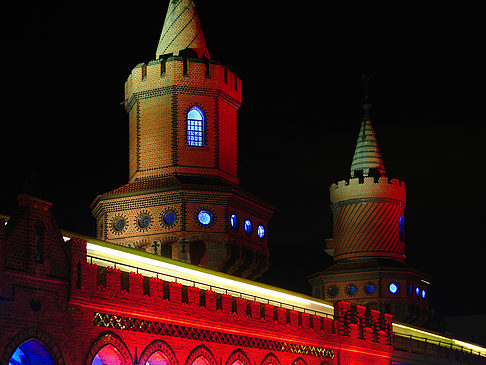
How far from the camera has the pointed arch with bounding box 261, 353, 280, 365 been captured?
3600 cm

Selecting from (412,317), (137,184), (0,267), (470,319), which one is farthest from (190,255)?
(470,319)

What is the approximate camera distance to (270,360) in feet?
119

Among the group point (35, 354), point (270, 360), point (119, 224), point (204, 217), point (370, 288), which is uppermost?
point (370, 288)

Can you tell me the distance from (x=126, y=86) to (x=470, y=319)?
1942 inches

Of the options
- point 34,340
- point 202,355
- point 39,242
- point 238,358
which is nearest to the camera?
point 34,340

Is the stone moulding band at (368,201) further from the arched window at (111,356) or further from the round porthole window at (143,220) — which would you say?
the arched window at (111,356)

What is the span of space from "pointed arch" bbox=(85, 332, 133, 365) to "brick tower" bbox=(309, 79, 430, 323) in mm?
34996

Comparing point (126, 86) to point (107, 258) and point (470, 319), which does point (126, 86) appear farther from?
point (470, 319)

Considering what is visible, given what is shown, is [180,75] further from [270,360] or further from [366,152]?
[366,152]

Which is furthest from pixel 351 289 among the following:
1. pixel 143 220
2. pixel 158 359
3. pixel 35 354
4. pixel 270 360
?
pixel 35 354

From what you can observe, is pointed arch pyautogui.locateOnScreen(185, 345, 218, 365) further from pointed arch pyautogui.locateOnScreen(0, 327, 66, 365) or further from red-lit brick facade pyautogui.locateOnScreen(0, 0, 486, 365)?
pointed arch pyautogui.locateOnScreen(0, 327, 66, 365)

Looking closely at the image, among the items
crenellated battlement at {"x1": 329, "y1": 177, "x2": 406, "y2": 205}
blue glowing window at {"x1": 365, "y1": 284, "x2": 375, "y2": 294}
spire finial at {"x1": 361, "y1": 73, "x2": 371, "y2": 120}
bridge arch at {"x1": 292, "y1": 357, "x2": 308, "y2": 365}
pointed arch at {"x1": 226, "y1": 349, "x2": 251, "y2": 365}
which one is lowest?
pointed arch at {"x1": 226, "y1": 349, "x2": 251, "y2": 365}

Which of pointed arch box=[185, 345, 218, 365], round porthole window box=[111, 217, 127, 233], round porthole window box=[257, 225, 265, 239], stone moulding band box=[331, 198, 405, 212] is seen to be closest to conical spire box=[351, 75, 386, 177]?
stone moulding band box=[331, 198, 405, 212]

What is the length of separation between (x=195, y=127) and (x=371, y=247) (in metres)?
21.9
